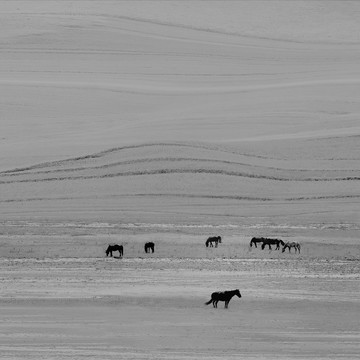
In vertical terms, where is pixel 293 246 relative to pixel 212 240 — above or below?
below

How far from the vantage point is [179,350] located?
1366cm

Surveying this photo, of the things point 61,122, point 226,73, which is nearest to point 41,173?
point 61,122

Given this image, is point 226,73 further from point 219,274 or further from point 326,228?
point 219,274

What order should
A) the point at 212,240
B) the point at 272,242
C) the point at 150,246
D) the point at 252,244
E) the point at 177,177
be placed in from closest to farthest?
the point at 150,246 → the point at 272,242 → the point at 212,240 → the point at 252,244 → the point at 177,177

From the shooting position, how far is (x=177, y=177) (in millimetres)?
26438

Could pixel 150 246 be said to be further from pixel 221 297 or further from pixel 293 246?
pixel 221 297

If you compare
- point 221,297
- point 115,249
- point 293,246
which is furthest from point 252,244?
point 221,297

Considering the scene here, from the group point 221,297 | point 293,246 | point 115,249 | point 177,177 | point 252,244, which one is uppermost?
point 177,177

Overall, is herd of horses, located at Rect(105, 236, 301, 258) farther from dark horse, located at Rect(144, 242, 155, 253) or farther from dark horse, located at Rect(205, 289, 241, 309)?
dark horse, located at Rect(205, 289, 241, 309)

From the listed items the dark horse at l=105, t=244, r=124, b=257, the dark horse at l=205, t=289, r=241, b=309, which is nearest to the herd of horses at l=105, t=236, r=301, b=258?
the dark horse at l=105, t=244, r=124, b=257

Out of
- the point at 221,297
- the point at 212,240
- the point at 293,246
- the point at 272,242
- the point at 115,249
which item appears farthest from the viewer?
the point at 212,240

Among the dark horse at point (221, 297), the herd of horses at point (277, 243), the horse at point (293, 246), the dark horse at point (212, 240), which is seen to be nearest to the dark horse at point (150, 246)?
the dark horse at point (212, 240)

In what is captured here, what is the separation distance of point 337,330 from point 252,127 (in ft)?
60.4

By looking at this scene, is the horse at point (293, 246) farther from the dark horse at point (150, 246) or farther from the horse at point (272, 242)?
the dark horse at point (150, 246)
